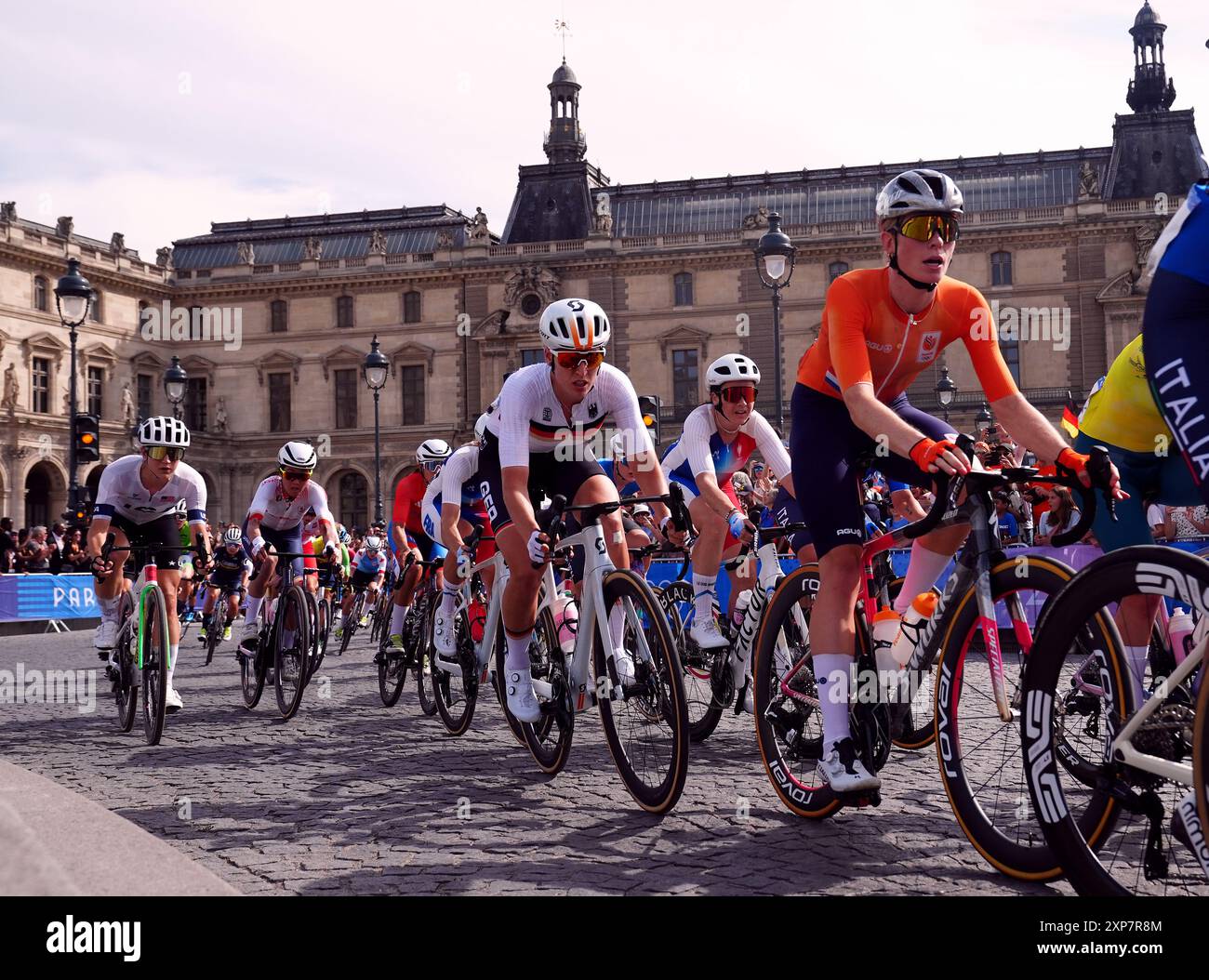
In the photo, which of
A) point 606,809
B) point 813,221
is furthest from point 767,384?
point 606,809

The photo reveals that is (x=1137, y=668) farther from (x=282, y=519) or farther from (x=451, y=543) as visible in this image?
(x=282, y=519)

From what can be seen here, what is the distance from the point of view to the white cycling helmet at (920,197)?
455 cm

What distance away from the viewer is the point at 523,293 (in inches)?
2467

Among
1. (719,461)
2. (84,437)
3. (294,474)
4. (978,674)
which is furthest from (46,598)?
(978,674)

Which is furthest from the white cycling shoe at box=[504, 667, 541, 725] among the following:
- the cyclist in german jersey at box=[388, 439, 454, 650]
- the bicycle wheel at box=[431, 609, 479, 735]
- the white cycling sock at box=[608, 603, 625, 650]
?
the cyclist in german jersey at box=[388, 439, 454, 650]

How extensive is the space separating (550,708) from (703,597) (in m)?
1.71

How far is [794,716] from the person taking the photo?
520cm

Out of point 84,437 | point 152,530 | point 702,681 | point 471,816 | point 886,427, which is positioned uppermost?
point 84,437

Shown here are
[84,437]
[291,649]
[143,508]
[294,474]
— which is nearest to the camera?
[143,508]

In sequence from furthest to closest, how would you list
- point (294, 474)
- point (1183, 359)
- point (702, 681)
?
point (294, 474)
point (702, 681)
point (1183, 359)

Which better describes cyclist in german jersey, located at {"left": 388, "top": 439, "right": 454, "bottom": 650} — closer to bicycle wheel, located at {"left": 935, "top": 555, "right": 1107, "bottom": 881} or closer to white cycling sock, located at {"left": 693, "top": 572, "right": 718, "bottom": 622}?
white cycling sock, located at {"left": 693, "top": 572, "right": 718, "bottom": 622}

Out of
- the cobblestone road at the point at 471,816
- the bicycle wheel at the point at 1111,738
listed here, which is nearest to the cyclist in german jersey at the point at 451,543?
the cobblestone road at the point at 471,816

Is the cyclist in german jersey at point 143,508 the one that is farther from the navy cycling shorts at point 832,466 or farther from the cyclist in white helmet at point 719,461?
the navy cycling shorts at point 832,466

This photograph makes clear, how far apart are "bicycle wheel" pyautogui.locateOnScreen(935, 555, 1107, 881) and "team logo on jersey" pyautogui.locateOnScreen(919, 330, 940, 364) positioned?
108 centimetres
